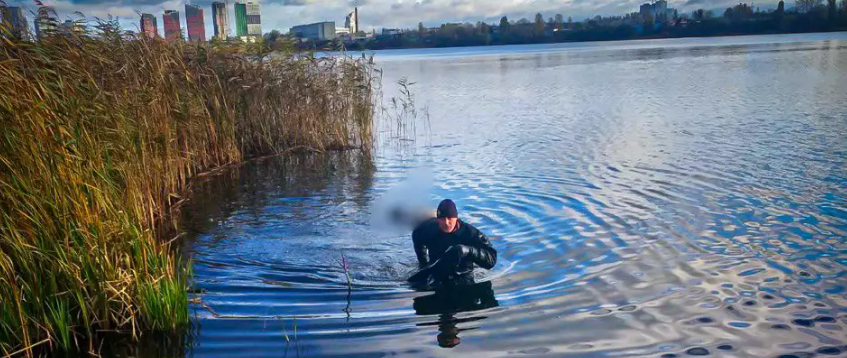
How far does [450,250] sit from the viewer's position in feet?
24.1

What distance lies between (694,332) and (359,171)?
9.73 metres

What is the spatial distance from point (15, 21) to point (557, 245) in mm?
6518

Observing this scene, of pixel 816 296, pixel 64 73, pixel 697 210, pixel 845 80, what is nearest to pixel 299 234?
pixel 64 73

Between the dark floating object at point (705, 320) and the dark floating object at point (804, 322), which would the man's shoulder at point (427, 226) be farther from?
the dark floating object at point (804, 322)

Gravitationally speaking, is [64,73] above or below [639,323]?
above

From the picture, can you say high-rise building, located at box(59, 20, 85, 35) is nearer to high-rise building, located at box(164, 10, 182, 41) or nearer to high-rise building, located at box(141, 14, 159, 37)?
high-rise building, located at box(141, 14, 159, 37)

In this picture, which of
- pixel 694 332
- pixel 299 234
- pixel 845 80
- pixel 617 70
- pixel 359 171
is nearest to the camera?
pixel 694 332

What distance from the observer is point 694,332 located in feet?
20.3

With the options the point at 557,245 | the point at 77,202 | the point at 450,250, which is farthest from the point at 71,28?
the point at 557,245

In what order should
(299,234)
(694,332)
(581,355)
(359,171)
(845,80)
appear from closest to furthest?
(581,355) < (694,332) < (299,234) < (359,171) < (845,80)

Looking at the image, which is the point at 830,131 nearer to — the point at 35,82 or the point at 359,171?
the point at 359,171

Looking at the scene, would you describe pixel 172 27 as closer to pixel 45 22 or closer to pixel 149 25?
pixel 149 25

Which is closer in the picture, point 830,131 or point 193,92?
point 193,92

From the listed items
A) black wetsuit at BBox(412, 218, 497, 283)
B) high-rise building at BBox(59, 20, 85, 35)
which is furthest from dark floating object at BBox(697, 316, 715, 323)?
high-rise building at BBox(59, 20, 85, 35)
